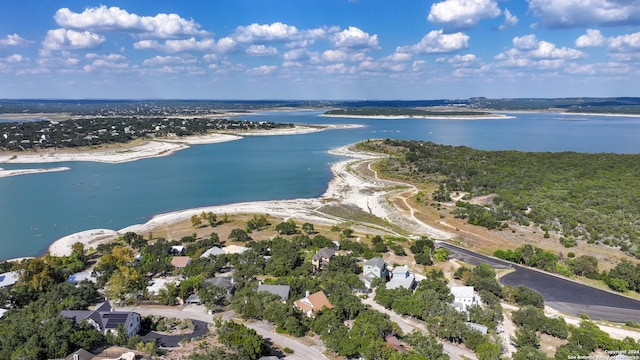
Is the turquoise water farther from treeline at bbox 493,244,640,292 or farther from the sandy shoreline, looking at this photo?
treeline at bbox 493,244,640,292

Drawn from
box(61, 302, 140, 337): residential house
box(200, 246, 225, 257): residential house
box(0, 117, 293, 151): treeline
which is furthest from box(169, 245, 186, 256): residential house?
box(0, 117, 293, 151): treeline

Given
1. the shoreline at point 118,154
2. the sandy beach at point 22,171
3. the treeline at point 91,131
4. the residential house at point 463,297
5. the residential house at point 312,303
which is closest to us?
the residential house at point 312,303

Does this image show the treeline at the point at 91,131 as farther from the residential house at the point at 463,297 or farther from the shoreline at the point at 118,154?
the residential house at the point at 463,297

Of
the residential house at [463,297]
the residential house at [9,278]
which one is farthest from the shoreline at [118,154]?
the residential house at [463,297]

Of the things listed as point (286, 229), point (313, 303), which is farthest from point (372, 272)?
point (286, 229)

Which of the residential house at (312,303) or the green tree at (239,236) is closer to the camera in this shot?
the residential house at (312,303)

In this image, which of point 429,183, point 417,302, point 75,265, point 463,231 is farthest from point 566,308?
point 429,183
